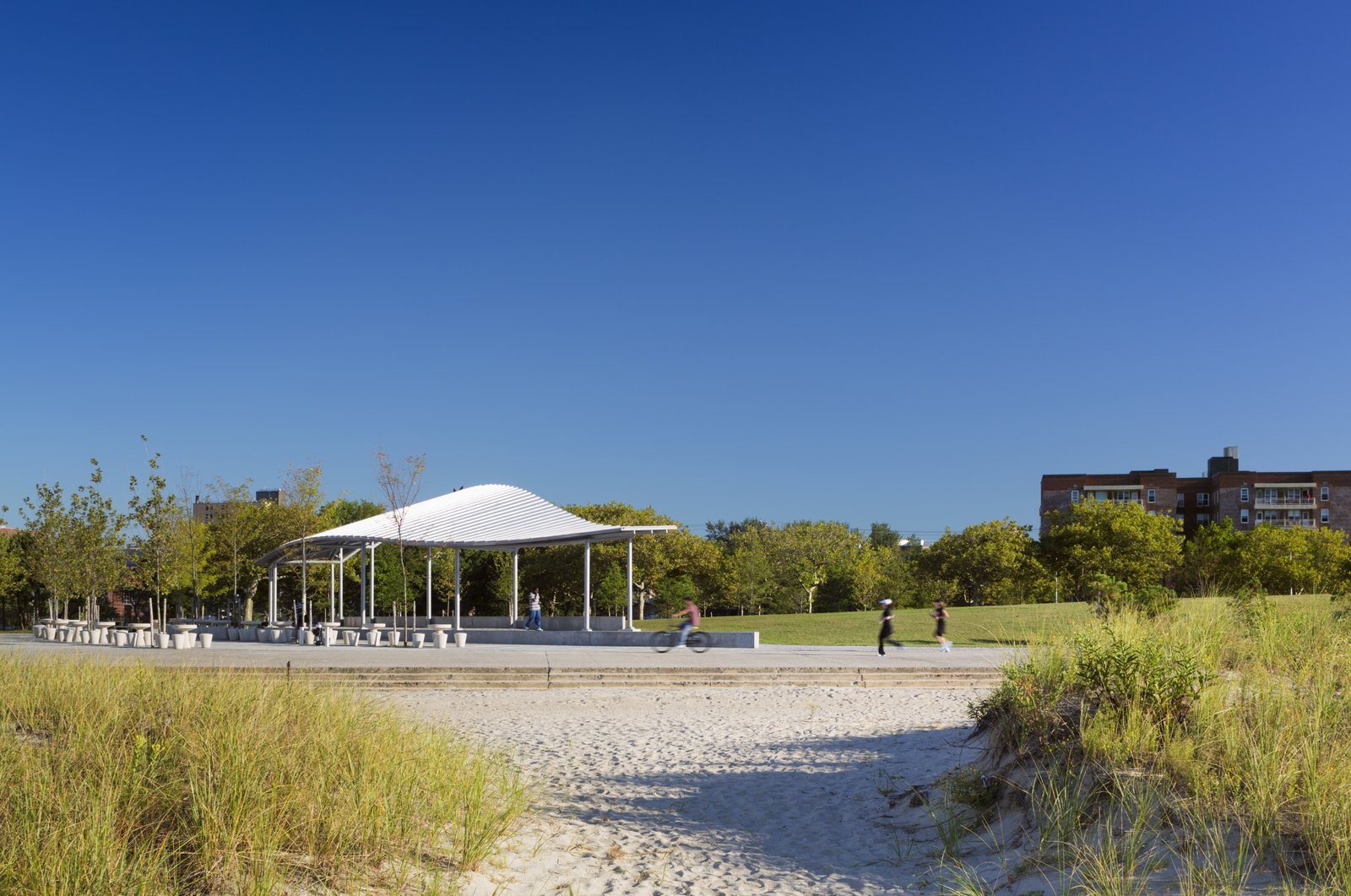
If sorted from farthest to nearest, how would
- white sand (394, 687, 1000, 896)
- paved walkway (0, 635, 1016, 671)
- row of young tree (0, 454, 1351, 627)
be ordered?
row of young tree (0, 454, 1351, 627)
paved walkway (0, 635, 1016, 671)
white sand (394, 687, 1000, 896)

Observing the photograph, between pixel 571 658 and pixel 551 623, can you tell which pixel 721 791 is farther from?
pixel 551 623

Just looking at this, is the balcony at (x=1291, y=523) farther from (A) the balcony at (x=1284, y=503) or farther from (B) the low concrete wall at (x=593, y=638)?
(B) the low concrete wall at (x=593, y=638)

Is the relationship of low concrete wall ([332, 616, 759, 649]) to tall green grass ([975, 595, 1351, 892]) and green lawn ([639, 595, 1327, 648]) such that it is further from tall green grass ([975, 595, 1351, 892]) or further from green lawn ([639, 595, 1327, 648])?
tall green grass ([975, 595, 1351, 892])

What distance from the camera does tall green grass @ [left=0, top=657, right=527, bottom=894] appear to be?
5121 mm

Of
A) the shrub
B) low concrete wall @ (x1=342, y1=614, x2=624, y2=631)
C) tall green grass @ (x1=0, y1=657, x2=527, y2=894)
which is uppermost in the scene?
the shrub

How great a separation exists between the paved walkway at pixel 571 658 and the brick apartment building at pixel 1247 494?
69.2m

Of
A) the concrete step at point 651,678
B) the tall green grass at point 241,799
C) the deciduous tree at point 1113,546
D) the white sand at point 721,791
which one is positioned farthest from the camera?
the deciduous tree at point 1113,546

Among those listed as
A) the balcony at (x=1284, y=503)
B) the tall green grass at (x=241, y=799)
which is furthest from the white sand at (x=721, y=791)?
the balcony at (x=1284, y=503)

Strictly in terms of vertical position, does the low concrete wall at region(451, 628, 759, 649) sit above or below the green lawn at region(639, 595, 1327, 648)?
above

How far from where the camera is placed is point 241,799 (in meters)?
5.80

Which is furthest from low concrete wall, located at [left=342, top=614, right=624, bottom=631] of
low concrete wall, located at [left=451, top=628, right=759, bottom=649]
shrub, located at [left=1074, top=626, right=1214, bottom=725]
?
shrub, located at [left=1074, top=626, right=1214, bottom=725]

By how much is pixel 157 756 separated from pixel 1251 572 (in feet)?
225

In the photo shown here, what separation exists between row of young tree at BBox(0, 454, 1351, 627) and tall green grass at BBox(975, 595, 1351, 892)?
35.1 m

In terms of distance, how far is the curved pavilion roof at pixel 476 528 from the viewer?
96.8 feet
